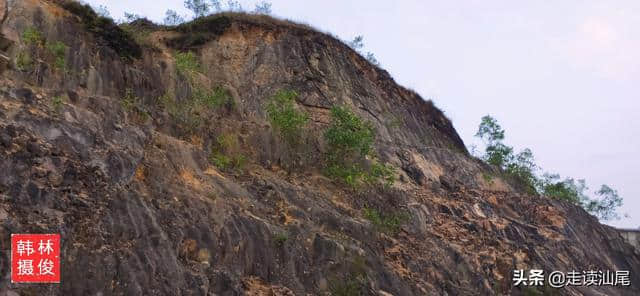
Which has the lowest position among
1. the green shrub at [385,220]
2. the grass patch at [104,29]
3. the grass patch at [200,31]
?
the green shrub at [385,220]

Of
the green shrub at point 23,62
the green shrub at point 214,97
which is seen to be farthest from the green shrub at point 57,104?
the green shrub at point 214,97

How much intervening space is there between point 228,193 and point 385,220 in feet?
16.4

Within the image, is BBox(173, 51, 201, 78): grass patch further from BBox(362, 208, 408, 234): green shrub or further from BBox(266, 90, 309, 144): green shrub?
BBox(362, 208, 408, 234): green shrub

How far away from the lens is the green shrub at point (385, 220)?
52.0 feet

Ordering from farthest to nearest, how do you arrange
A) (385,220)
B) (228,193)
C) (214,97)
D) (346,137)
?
1. (346,137)
2. (214,97)
3. (385,220)
4. (228,193)

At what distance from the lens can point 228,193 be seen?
13.1m

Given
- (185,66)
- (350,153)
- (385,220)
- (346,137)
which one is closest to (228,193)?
(385,220)

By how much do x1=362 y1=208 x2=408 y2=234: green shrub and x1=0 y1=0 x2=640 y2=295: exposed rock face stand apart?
178 mm

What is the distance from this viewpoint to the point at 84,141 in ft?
36.2

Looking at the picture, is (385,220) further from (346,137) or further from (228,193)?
(228,193)

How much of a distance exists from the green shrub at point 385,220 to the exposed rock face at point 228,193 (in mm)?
178

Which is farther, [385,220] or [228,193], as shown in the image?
[385,220]

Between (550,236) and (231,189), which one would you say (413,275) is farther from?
(550,236)

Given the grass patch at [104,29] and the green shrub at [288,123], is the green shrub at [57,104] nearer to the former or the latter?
the grass patch at [104,29]
